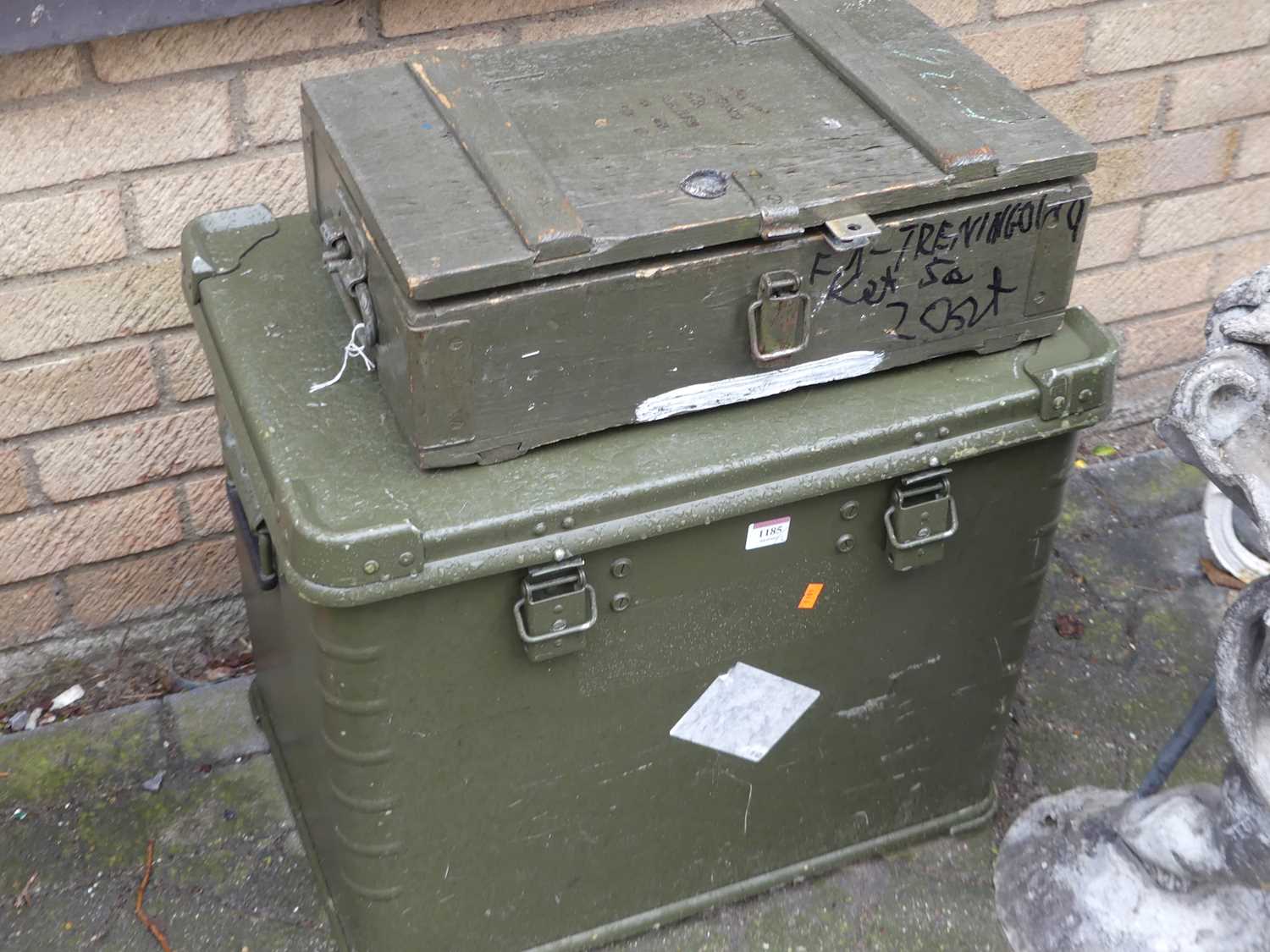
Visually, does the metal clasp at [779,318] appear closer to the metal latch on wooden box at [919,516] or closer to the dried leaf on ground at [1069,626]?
the metal latch on wooden box at [919,516]

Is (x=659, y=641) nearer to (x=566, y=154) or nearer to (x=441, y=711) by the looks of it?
(x=441, y=711)

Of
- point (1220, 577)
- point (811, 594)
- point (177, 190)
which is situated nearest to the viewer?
point (811, 594)

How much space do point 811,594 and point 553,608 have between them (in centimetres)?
43

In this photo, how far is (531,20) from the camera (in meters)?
2.58

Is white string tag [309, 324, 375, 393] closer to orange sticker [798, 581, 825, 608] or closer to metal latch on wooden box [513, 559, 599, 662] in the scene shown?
metal latch on wooden box [513, 559, 599, 662]

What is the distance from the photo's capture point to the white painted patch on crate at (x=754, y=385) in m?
1.93

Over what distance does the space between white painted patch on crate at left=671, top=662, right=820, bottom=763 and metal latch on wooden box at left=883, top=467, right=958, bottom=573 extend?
0.27m

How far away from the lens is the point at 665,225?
1777 mm

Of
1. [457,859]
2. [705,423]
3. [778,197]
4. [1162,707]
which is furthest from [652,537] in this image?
[1162,707]

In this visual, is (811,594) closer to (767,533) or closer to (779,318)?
(767,533)

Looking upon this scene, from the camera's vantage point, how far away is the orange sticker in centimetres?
211

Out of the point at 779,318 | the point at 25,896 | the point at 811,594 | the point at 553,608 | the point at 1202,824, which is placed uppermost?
the point at 779,318

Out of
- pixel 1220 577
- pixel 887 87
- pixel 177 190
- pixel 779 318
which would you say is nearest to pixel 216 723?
pixel 177 190

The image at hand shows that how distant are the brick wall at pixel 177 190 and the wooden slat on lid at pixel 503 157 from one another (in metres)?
0.51
